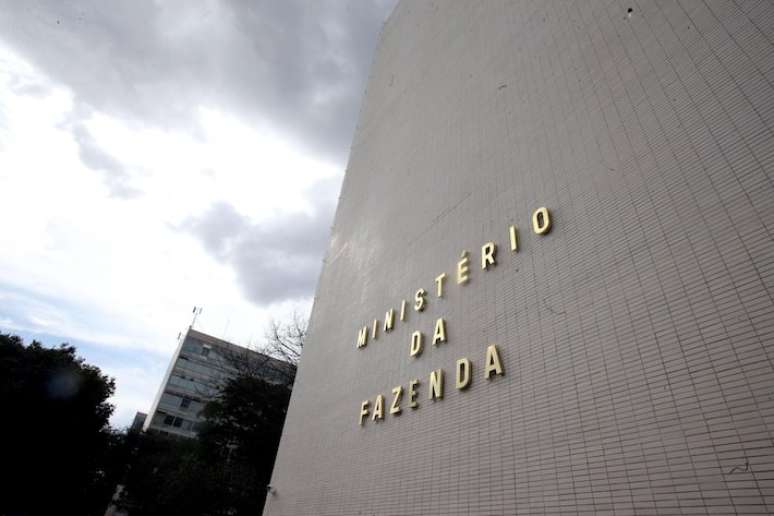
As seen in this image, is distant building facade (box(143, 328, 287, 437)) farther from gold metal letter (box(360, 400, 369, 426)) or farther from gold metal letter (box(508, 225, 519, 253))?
gold metal letter (box(508, 225, 519, 253))

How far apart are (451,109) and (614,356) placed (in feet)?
18.5

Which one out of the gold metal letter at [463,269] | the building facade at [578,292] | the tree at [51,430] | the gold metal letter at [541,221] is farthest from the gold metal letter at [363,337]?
the tree at [51,430]

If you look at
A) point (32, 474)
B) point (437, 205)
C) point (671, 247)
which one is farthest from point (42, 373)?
point (671, 247)

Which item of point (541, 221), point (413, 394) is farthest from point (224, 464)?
point (541, 221)

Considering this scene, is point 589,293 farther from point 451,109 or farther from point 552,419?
point 451,109

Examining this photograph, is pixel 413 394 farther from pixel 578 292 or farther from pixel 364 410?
pixel 578 292

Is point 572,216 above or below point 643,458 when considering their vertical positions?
above

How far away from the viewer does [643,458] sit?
2.84 meters

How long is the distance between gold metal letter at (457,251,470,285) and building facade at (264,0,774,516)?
22 mm

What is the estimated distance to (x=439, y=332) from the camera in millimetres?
5340

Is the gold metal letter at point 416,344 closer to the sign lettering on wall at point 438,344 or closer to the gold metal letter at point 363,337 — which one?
the sign lettering on wall at point 438,344

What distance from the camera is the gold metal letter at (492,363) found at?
13.9 feet

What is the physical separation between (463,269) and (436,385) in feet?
4.90

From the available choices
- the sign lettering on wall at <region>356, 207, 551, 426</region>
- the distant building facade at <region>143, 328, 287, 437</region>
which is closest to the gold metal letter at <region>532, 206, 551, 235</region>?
the sign lettering on wall at <region>356, 207, 551, 426</region>
